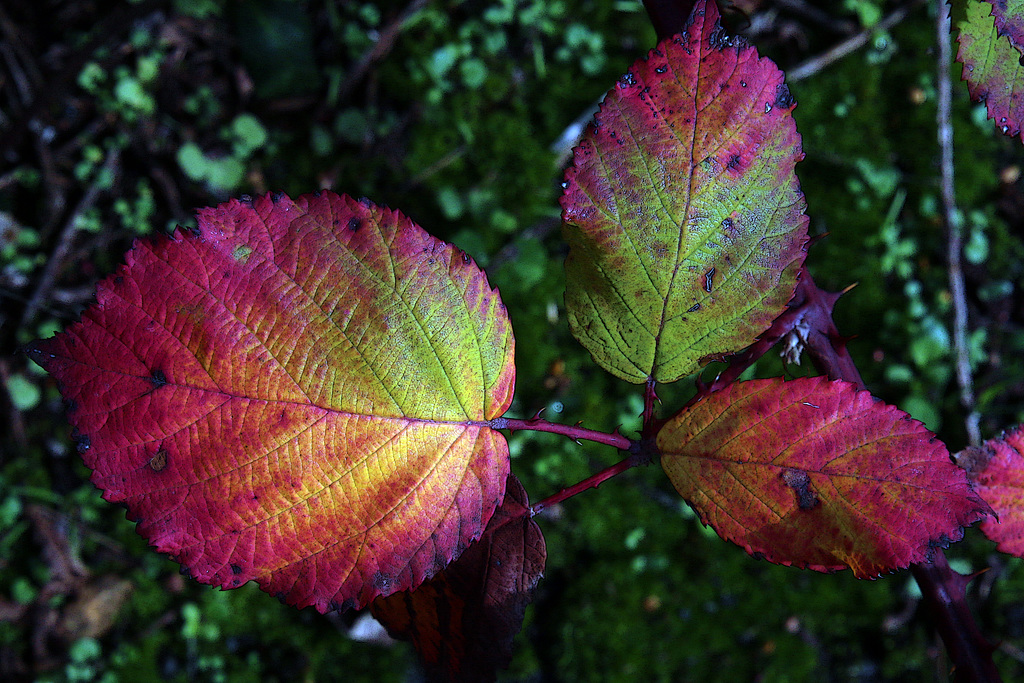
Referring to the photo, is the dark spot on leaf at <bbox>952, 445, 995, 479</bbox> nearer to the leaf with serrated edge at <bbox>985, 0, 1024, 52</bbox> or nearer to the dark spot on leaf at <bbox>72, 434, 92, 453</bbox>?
the leaf with serrated edge at <bbox>985, 0, 1024, 52</bbox>

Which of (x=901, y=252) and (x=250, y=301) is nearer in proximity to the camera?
(x=250, y=301)

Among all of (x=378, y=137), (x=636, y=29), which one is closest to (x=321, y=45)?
(x=378, y=137)

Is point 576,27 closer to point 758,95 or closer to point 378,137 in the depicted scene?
point 378,137

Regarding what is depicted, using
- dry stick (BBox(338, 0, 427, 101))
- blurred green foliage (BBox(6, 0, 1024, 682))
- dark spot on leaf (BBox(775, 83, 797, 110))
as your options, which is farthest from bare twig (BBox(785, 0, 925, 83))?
dark spot on leaf (BBox(775, 83, 797, 110))

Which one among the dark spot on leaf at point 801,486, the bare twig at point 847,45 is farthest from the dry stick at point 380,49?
the dark spot on leaf at point 801,486

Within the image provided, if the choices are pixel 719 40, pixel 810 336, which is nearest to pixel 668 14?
pixel 719 40
